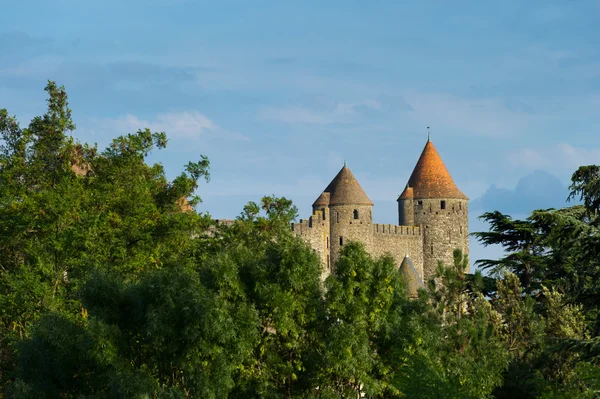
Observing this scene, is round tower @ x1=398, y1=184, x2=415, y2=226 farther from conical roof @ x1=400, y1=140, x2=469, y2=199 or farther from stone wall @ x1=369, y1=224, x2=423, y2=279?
stone wall @ x1=369, y1=224, x2=423, y2=279

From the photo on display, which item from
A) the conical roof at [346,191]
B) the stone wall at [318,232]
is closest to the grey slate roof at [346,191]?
the conical roof at [346,191]

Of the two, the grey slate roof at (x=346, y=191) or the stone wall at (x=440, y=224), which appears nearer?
the grey slate roof at (x=346, y=191)

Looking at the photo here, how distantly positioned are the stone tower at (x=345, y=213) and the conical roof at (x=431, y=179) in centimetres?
527

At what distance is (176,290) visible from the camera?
21.2m

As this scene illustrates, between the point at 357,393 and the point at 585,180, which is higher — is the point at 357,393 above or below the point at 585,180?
below

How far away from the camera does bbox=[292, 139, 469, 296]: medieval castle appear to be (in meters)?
56.3

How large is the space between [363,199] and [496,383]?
35.0m

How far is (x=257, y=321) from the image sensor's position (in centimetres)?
2119

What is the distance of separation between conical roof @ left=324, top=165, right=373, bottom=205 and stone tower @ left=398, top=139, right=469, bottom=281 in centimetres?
504

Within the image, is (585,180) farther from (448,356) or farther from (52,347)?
(52,347)

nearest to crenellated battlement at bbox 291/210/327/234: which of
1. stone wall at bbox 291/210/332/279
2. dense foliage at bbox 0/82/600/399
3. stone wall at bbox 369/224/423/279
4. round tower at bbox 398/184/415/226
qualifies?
stone wall at bbox 291/210/332/279

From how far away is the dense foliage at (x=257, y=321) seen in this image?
20.2 meters

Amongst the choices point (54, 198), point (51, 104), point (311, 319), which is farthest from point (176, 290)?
point (51, 104)

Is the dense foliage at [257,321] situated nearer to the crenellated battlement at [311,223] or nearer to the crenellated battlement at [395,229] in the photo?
the crenellated battlement at [311,223]
